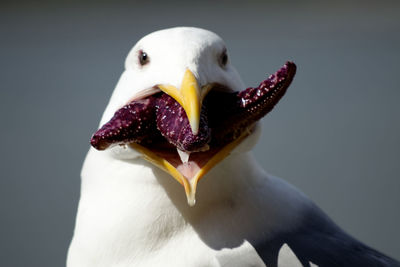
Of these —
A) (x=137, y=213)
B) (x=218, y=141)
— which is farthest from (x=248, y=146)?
(x=137, y=213)

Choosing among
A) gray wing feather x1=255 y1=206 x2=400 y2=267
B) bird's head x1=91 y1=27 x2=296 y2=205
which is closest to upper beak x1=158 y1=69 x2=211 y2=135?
bird's head x1=91 y1=27 x2=296 y2=205

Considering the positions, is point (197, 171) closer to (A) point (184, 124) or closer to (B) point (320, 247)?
(A) point (184, 124)

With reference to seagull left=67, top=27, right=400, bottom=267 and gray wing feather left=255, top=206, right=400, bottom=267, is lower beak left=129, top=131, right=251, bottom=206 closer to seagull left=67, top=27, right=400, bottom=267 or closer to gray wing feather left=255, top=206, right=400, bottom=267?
seagull left=67, top=27, right=400, bottom=267

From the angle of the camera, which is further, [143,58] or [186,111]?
[143,58]

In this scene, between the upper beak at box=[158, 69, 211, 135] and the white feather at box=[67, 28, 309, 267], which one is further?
the white feather at box=[67, 28, 309, 267]

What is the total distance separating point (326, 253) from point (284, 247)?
6 centimetres

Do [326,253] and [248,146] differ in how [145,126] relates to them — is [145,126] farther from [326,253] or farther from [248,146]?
[326,253]

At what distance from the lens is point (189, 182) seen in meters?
0.50

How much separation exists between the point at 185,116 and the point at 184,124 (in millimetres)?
12

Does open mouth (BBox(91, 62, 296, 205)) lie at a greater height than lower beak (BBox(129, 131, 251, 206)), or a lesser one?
greater

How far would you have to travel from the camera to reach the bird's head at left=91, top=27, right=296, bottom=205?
50 centimetres

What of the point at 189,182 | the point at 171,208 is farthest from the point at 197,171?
the point at 171,208

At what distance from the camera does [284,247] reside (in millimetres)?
623

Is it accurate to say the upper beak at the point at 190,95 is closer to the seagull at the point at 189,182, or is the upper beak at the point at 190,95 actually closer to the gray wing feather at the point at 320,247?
the seagull at the point at 189,182
